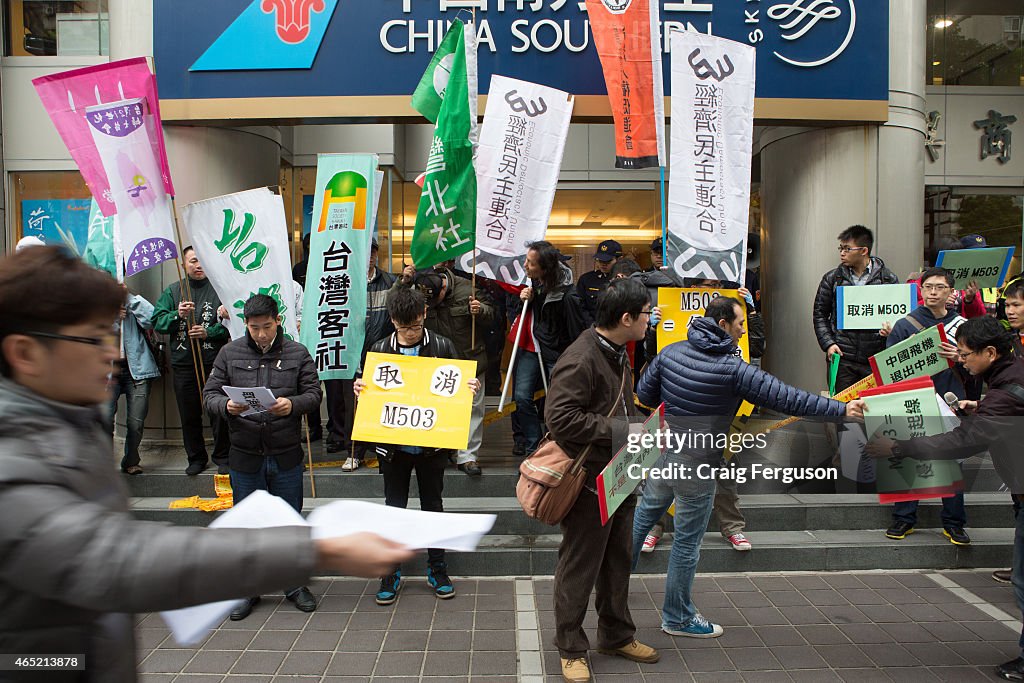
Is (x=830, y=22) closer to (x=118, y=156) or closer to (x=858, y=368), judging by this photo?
(x=858, y=368)

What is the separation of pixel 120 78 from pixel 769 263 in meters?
7.07

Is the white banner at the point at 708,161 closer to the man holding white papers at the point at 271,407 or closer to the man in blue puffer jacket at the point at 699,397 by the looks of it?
the man in blue puffer jacket at the point at 699,397

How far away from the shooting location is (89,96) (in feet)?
20.7

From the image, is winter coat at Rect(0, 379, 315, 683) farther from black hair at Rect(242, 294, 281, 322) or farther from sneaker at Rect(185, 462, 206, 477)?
sneaker at Rect(185, 462, 206, 477)

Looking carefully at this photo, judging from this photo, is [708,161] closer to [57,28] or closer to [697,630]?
[697,630]

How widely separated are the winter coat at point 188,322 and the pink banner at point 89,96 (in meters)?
1.02

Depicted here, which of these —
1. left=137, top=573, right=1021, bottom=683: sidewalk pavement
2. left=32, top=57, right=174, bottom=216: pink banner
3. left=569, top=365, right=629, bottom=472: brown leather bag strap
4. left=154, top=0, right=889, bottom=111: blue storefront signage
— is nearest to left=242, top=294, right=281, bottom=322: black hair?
left=137, top=573, right=1021, bottom=683: sidewalk pavement

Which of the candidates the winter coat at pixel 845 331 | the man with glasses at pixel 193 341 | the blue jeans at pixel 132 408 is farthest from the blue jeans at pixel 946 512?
the blue jeans at pixel 132 408

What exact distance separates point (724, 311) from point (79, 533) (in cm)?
390

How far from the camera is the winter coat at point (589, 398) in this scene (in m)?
4.12

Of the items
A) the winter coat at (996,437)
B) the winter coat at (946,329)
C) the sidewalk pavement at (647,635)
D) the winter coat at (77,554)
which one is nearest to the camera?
the winter coat at (77,554)

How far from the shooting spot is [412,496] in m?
6.91

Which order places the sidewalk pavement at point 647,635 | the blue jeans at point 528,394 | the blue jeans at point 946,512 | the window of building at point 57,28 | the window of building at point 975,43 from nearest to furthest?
the sidewalk pavement at point 647,635
the blue jeans at point 946,512
the blue jeans at point 528,394
the window of building at point 57,28
the window of building at point 975,43

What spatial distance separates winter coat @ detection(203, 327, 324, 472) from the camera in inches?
210
